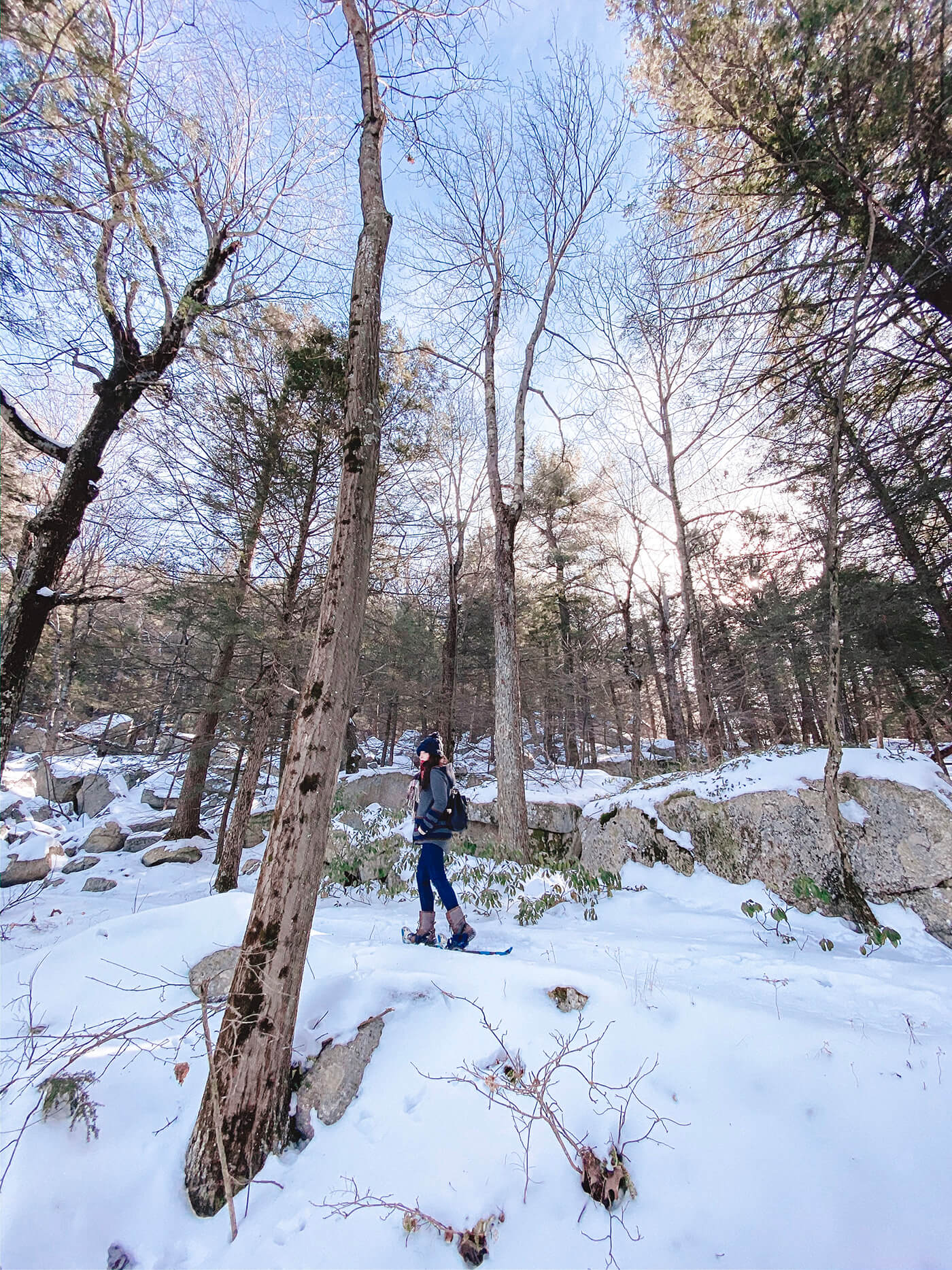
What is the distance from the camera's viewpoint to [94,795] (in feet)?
42.3

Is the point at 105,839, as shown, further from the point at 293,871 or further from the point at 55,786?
the point at 293,871

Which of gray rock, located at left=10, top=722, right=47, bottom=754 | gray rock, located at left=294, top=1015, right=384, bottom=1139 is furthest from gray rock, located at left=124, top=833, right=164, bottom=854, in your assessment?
gray rock, located at left=294, top=1015, right=384, bottom=1139

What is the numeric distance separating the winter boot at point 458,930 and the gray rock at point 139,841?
30.6 ft

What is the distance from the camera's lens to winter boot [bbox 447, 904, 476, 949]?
4078 mm

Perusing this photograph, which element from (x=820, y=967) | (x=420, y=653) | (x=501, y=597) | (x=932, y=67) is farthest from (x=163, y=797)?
(x=932, y=67)

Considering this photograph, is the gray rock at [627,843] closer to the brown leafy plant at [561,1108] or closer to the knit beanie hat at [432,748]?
the knit beanie hat at [432,748]

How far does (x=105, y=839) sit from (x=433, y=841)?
10014mm

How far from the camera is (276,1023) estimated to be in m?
2.28

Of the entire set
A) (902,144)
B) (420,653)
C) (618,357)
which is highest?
(618,357)

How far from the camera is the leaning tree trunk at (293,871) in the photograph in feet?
6.98

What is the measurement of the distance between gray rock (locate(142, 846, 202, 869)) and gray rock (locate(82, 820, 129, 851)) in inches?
47.6

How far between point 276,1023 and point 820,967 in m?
3.55

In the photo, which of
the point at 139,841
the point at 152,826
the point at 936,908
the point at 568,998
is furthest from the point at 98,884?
the point at 936,908

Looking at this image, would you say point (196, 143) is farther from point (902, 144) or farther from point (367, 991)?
point (367, 991)
